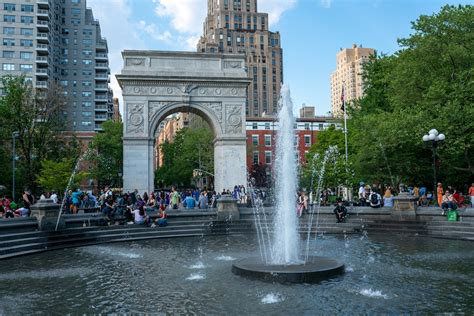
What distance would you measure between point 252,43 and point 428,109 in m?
96.8

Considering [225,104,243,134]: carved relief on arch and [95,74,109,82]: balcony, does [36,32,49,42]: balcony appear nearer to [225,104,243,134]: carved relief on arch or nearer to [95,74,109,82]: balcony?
[95,74,109,82]: balcony

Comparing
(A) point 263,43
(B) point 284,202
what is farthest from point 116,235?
(A) point 263,43

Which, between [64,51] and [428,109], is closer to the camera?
[428,109]

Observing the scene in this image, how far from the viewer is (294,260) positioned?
38.2ft

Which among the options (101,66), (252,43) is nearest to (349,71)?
(252,43)

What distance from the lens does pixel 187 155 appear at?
6881 cm

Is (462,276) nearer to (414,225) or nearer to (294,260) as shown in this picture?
(294,260)

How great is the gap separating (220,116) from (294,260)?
25.3 metres

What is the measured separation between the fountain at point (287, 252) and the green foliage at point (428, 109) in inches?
619

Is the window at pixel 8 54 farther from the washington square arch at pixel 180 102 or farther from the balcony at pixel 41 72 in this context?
the washington square arch at pixel 180 102

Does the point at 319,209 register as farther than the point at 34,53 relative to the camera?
No

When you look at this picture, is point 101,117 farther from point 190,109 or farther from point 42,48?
point 190,109

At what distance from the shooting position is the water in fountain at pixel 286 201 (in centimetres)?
1202

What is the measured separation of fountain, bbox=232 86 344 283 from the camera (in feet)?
32.5
